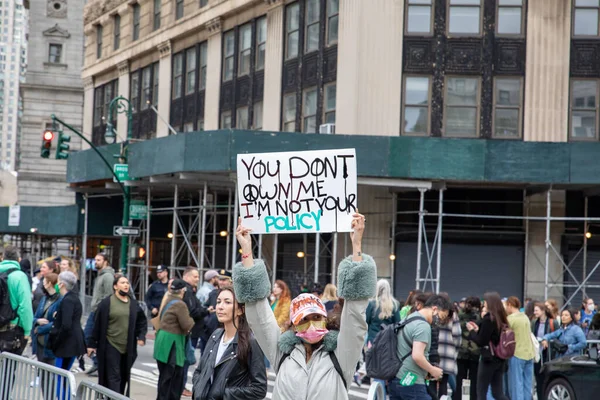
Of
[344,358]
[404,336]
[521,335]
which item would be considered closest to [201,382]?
[344,358]

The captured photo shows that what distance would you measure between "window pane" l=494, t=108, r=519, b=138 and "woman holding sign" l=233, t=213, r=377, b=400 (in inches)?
925

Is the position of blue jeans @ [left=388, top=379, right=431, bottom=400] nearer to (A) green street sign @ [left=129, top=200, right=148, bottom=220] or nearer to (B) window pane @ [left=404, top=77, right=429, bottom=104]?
(B) window pane @ [left=404, top=77, right=429, bottom=104]

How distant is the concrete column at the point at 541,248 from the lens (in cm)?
2956

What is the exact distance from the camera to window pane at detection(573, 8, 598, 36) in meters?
29.8

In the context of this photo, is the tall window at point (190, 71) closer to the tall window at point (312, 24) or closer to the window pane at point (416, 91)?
the tall window at point (312, 24)

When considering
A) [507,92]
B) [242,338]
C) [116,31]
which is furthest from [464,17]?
[242,338]

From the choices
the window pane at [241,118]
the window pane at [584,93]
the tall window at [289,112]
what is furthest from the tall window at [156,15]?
the window pane at [584,93]

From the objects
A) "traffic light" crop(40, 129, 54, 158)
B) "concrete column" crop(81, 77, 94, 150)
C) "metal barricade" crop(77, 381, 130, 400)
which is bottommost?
"metal barricade" crop(77, 381, 130, 400)

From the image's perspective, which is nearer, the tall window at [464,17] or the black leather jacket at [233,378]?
the black leather jacket at [233,378]

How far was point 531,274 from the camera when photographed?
97.9 feet

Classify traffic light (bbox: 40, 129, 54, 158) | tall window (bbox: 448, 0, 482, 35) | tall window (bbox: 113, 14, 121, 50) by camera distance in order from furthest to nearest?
tall window (bbox: 113, 14, 121, 50)
traffic light (bbox: 40, 129, 54, 158)
tall window (bbox: 448, 0, 482, 35)

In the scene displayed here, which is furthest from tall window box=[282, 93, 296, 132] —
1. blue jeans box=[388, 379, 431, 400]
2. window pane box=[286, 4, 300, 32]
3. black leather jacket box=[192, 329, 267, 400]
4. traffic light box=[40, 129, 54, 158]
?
black leather jacket box=[192, 329, 267, 400]

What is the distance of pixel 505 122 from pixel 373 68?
3.97 meters

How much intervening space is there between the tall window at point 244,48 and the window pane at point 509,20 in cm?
949
